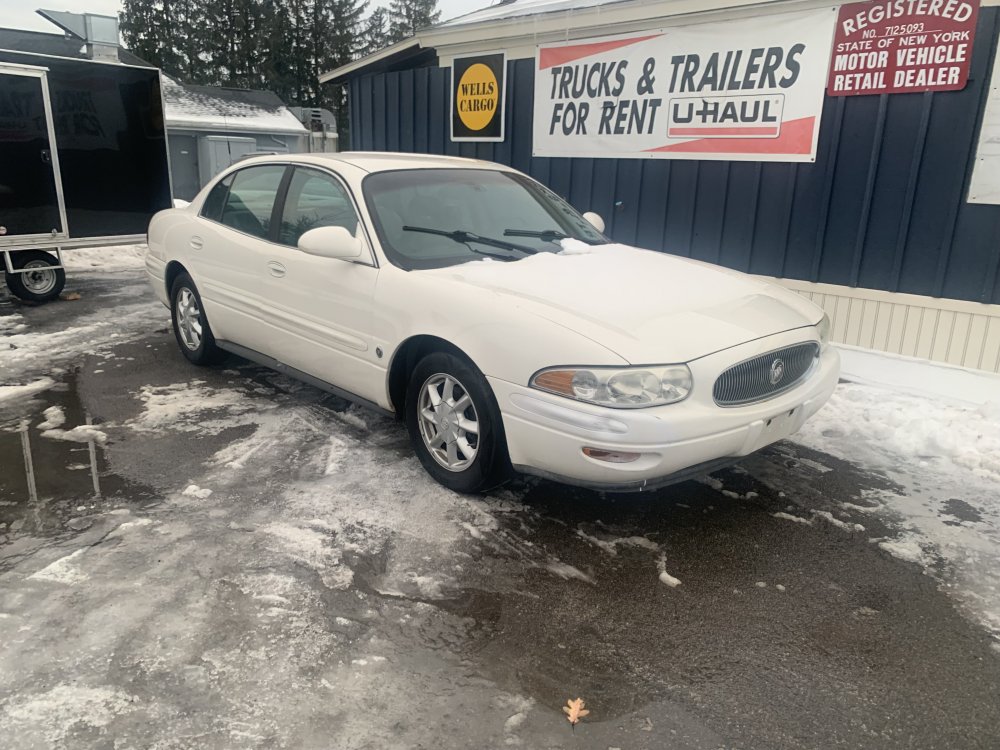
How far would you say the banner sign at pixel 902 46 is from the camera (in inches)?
231

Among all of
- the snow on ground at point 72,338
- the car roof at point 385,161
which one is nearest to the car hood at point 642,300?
the car roof at point 385,161

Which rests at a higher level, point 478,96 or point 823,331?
point 478,96

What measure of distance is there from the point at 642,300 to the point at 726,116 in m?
4.17

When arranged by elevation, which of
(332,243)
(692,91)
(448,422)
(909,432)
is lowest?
(909,432)

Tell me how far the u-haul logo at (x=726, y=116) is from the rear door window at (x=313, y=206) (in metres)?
4.06

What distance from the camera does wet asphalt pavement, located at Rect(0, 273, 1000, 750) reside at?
2.53 m

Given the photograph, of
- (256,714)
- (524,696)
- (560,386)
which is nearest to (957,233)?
(560,386)

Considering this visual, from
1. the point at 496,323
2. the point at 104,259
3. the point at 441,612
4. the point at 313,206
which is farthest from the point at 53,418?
the point at 104,259

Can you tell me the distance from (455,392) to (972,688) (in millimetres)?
2475

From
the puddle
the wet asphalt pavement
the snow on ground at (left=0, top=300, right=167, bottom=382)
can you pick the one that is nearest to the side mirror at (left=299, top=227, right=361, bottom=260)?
the wet asphalt pavement

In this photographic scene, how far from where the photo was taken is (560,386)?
3438 millimetres

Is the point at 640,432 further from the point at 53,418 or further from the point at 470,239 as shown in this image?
the point at 53,418

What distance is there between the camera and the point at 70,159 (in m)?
8.43

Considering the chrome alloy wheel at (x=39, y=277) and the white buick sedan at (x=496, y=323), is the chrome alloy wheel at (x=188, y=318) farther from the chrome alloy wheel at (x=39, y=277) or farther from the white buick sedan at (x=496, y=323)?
the chrome alloy wheel at (x=39, y=277)
